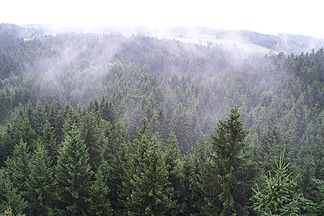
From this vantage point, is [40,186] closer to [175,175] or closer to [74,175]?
[74,175]

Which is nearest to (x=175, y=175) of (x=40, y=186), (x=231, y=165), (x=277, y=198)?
(x=231, y=165)

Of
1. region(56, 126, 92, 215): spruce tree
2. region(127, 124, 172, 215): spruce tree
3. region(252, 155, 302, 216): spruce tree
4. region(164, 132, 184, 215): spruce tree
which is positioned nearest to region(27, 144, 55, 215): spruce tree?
region(56, 126, 92, 215): spruce tree

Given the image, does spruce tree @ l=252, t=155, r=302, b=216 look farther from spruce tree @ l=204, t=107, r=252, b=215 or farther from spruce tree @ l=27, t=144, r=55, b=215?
spruce tree @ l=27, t=144, r=55, b=215

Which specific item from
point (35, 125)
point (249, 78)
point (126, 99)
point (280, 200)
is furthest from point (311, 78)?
point (280, 200)

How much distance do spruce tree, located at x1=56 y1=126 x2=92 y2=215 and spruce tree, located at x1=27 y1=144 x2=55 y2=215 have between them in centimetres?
282

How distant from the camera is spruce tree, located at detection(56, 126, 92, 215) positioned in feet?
113

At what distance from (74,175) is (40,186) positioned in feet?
18.8

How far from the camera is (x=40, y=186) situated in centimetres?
3769

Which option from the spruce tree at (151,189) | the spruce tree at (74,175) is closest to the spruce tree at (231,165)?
the spruce tree at (151,189)

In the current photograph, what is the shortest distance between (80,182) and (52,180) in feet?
19.1

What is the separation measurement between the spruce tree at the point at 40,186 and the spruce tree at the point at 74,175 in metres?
2.82

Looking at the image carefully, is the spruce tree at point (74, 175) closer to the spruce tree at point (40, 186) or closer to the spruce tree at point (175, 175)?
the spruce tree at point (40, 186)

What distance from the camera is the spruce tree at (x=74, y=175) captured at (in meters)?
34.4

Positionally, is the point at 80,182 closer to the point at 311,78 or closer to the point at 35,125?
the point at 35,125
